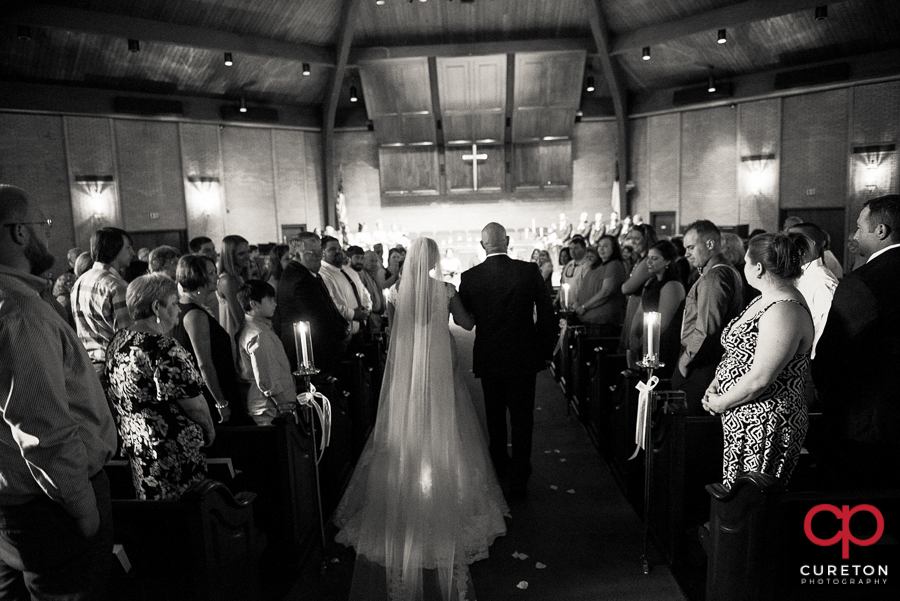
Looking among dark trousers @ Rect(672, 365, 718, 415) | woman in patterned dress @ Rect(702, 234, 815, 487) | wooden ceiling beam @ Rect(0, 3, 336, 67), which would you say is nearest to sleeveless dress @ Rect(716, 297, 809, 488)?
woman in patterned dress @ Rect(702, 234, 815, 487)

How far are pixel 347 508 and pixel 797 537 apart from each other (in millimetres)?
2388

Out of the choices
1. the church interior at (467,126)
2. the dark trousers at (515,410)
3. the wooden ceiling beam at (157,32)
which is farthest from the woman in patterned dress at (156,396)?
the wooden ceiling beam at (157,32)

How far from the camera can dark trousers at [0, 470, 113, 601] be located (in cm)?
170

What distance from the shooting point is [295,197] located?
15492 mm

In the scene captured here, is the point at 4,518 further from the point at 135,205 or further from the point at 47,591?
the point at 135,205

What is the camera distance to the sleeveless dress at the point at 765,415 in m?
2.46

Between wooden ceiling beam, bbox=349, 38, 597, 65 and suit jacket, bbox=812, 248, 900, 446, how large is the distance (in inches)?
488

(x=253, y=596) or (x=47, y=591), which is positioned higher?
(x=47, y=591)

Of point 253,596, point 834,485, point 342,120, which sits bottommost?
point 253,596

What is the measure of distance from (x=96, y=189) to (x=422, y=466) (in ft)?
37.4

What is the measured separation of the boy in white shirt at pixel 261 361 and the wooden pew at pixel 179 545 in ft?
3.39

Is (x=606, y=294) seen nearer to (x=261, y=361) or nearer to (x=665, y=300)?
(x=665, y=300)

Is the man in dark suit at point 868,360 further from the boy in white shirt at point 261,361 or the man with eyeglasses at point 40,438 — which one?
the man with eyeglasses at point 40,438

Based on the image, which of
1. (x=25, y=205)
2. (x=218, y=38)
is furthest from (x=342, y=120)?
(x=25, y=205)
